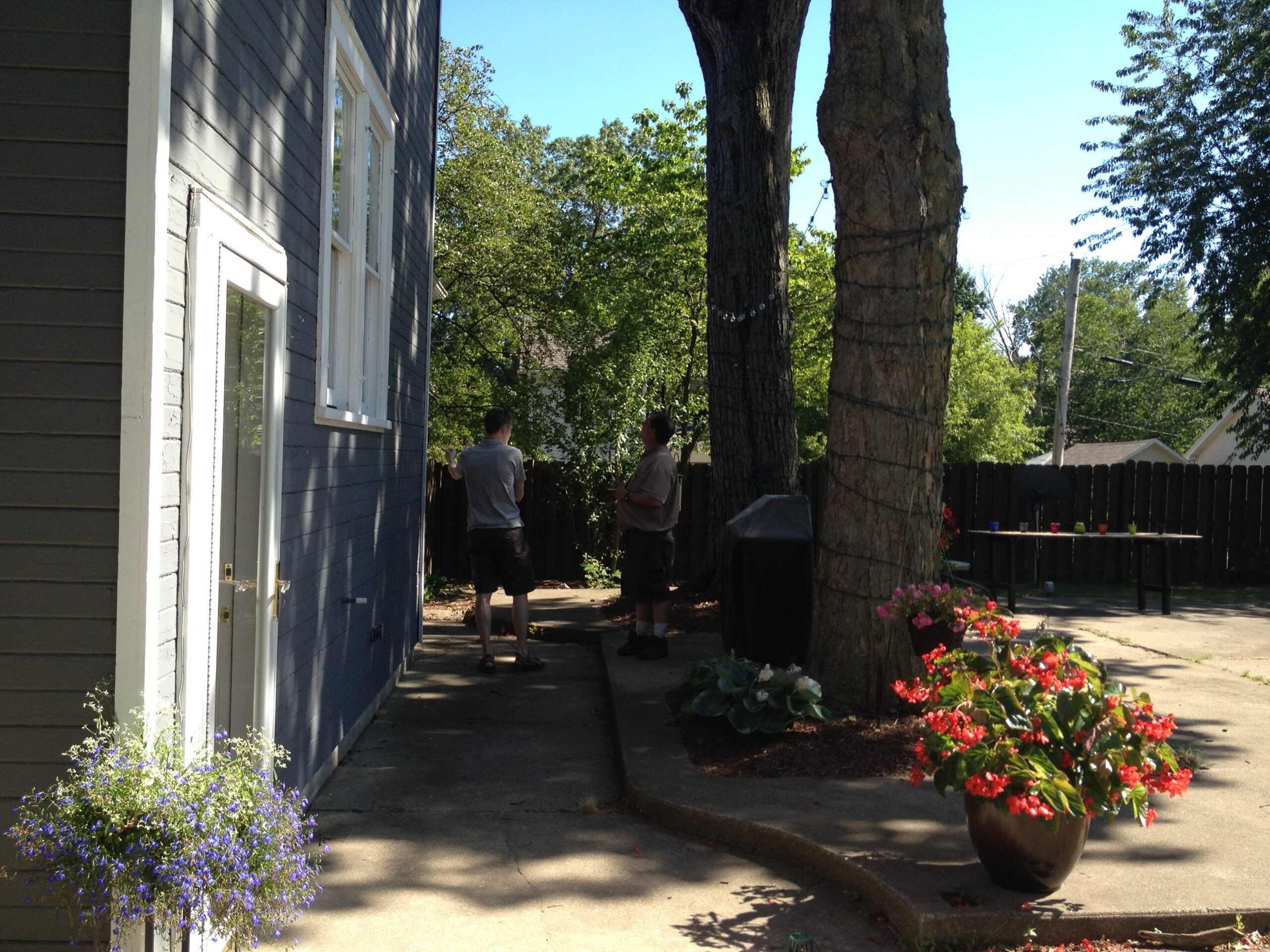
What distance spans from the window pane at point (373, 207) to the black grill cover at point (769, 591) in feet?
9.52

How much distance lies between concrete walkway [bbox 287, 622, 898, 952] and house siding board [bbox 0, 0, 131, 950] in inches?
55.8

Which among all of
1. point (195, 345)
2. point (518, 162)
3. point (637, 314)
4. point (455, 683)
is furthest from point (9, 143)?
point (518, 162)

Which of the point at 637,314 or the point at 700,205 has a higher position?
the point at 700,205

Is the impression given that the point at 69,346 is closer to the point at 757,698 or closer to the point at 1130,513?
the point at 757,698

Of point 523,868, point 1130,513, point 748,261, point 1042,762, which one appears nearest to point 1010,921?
point 1042,762

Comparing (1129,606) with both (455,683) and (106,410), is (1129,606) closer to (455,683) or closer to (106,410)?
(455,683)

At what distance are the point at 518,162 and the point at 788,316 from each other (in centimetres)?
1637

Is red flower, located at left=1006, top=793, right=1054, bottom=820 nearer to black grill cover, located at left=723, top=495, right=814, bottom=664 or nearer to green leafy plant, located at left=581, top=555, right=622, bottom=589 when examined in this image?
black grill cover, located at left=723, top=495, right=814, bottom=664

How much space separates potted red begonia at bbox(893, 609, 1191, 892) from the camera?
12.5ft

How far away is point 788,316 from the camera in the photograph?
10102 millimetres

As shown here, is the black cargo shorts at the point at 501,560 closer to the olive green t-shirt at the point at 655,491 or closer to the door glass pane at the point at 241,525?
the olive green t-shirt at the point at 655,491

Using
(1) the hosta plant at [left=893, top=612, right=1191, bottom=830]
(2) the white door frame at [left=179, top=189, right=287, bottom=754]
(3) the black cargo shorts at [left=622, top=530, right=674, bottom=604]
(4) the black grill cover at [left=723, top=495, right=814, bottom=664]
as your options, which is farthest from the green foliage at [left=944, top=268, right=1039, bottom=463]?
(2) the white door frame at [left=179, top=189, right=287, bottom=754]

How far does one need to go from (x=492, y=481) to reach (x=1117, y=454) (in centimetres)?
4298

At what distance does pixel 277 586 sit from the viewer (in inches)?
177
